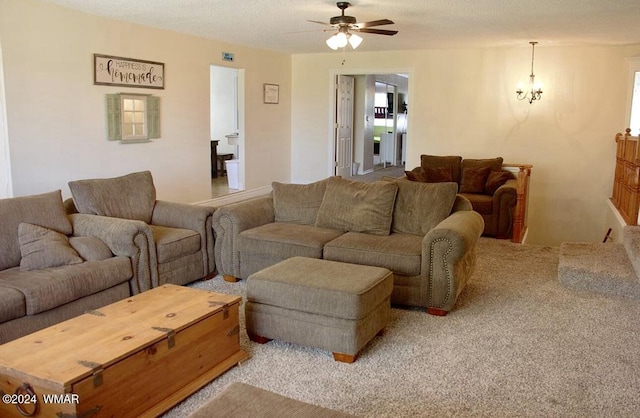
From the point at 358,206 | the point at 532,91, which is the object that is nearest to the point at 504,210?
the point at 532,91

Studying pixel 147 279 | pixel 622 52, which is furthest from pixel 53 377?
pixel 622 52

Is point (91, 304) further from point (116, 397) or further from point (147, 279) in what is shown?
point (116, 397)

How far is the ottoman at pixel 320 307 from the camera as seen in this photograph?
3006 millimetres

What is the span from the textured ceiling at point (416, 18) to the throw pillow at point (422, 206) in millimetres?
1800

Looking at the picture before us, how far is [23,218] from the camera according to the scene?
3635 millimetres

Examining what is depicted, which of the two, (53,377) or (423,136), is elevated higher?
(423,136)

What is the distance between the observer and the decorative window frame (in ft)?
19.7

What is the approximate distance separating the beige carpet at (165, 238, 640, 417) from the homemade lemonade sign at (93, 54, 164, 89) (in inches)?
150

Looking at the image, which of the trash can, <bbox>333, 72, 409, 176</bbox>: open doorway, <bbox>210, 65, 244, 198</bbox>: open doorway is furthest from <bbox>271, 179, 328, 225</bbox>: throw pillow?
<bbox>210, 65, 244, 198</bbox>: open doorway

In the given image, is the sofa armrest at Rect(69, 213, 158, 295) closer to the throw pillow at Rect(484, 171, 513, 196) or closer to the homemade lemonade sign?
the homemade lemonade sign

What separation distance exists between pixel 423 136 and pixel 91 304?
246 inches

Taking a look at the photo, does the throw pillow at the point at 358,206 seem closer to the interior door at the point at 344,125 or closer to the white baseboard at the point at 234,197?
the white baseboard at the point at 234,197

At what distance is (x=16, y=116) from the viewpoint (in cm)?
504

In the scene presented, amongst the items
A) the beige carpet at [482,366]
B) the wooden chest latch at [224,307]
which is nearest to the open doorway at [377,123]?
the beige carpet at [482,366]
